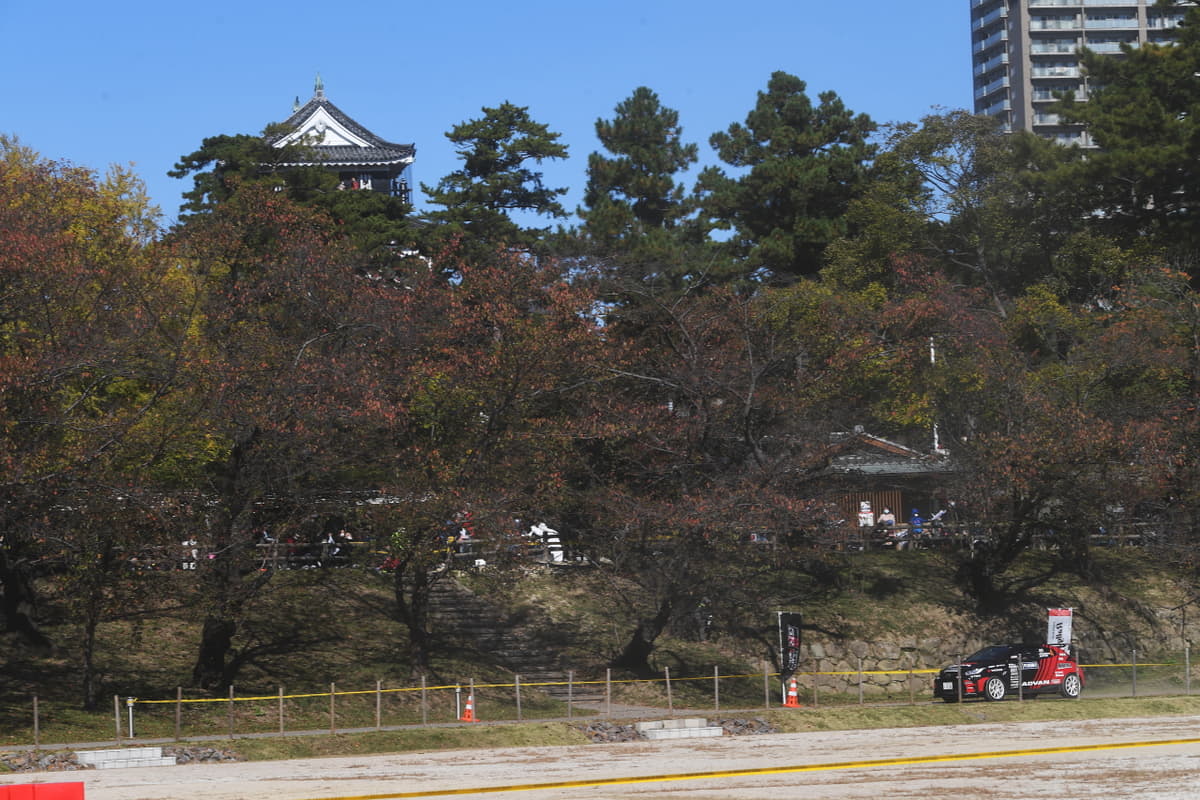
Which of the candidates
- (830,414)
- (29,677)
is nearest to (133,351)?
(29,677)

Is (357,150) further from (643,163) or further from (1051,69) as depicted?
(1051,69)

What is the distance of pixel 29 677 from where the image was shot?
3353 cm

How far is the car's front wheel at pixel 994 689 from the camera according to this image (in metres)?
35.9

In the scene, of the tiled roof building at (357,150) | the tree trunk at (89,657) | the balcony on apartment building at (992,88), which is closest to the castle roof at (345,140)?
the tiled roof building at (357,150)

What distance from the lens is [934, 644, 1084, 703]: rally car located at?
35.9m

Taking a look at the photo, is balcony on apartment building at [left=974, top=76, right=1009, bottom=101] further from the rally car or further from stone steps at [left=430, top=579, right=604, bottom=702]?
the rally car

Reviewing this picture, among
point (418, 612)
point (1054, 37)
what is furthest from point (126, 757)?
point (1054, 37)

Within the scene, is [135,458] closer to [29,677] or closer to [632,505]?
[29,677]

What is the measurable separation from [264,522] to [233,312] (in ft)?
16.7

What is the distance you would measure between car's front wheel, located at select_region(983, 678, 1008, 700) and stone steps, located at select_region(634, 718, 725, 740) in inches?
330

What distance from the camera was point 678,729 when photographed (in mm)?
30828

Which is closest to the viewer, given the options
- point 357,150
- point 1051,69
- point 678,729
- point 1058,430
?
point 678,729

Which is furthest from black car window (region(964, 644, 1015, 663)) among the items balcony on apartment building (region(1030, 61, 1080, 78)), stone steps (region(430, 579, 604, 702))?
balcony on apartment building (region(1030, 61, 1080, 78))

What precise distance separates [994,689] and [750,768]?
531 inches
